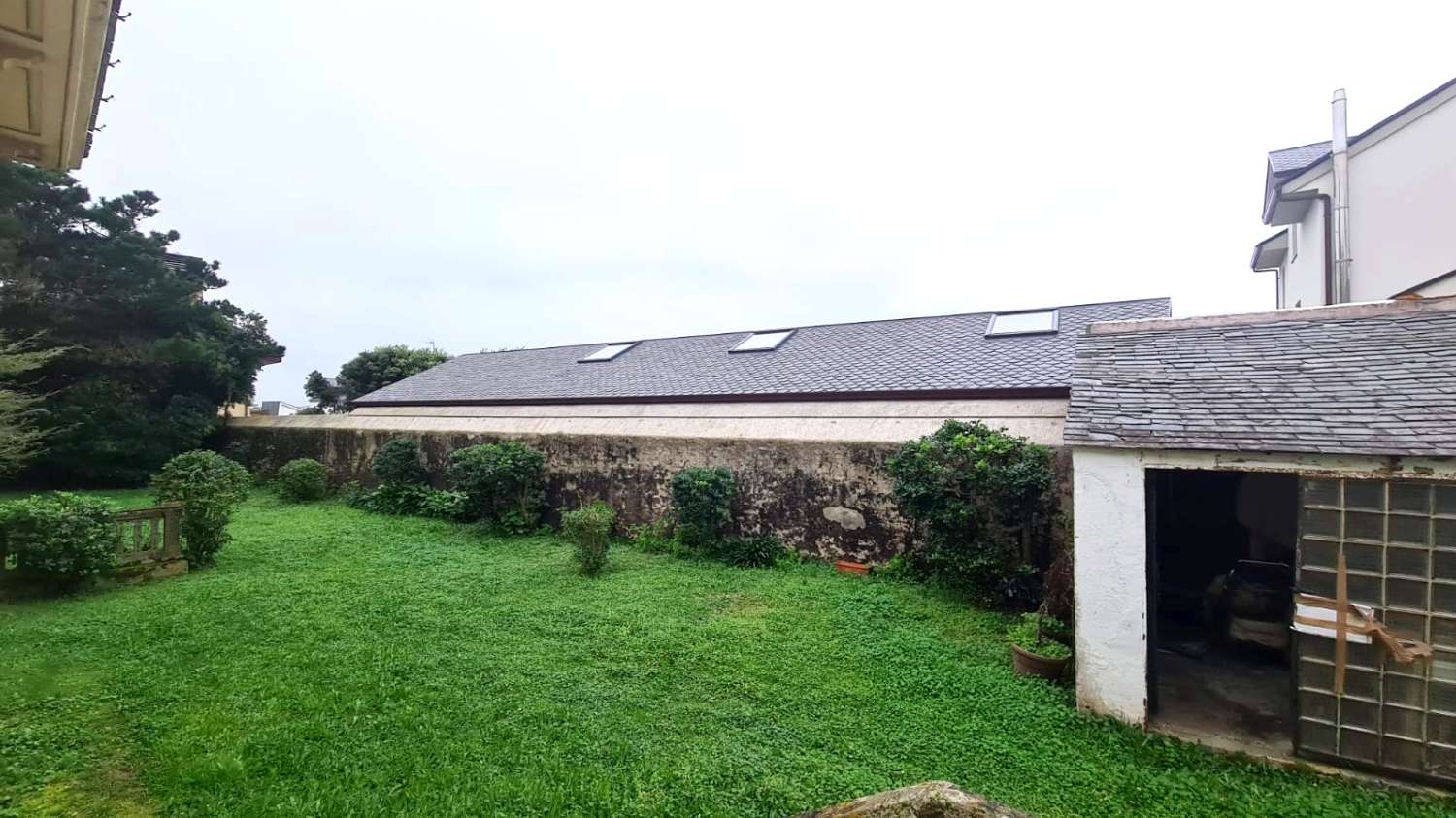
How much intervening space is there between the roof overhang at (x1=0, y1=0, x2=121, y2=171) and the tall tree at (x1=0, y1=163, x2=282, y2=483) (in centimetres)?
1513

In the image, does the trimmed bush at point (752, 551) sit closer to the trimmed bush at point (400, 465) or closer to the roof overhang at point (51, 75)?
the roof overhang at point (51, 75)

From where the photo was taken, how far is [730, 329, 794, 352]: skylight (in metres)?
13.7

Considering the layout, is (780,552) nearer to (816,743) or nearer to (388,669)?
(816,743)

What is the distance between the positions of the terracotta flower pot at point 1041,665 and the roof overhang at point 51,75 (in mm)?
6646

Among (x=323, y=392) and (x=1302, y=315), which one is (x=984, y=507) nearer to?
(x=1302, y=315)

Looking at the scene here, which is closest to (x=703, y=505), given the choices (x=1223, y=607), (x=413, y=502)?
(x=1223, y=607)

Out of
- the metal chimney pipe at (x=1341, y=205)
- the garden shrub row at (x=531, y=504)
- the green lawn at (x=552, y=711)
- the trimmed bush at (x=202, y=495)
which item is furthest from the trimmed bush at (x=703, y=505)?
the metal chimney pipe at (x=1341, y=205)

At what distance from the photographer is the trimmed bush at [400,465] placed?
40.3ft

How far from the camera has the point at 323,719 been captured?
161 inches

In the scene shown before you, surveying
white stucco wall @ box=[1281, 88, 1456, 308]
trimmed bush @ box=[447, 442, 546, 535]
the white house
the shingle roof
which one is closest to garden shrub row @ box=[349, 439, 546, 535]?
trimmed bush @ box=[447, 442, 546, 535]

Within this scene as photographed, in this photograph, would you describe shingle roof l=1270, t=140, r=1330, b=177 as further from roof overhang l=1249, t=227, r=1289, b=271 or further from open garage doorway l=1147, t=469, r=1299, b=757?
open garage doorway l=1147, t=469, r=1299, b=757

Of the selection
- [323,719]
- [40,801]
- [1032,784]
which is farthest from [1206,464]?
[40,801]

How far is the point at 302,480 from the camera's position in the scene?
1320cm

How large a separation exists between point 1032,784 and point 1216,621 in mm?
4154
